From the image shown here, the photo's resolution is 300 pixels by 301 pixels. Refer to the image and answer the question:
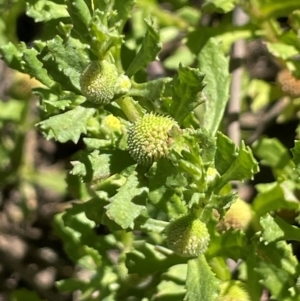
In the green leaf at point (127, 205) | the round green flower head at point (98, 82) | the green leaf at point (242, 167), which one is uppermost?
the round green flower head at point (98, 82)

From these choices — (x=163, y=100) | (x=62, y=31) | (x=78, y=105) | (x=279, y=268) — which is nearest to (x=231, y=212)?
(x=279, y=268)

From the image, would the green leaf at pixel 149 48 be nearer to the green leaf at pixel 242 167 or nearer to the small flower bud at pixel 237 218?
the green leaf at pixel 242 167

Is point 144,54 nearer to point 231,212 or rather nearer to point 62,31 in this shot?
point 62,31

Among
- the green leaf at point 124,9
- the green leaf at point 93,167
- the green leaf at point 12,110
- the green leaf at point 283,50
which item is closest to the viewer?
the green leaf at point 93,167

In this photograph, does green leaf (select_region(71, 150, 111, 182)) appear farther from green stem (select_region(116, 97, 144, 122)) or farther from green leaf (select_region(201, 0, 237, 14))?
green leaf (select_region(201, 0, 237, 14))

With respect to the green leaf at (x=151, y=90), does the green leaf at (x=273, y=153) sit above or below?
below

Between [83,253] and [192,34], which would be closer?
[83,253]

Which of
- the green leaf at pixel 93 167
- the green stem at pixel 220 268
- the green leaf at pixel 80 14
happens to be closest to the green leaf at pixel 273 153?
the green stem at pixel 220 268

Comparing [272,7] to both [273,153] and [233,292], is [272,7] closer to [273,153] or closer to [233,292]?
[273,153]
